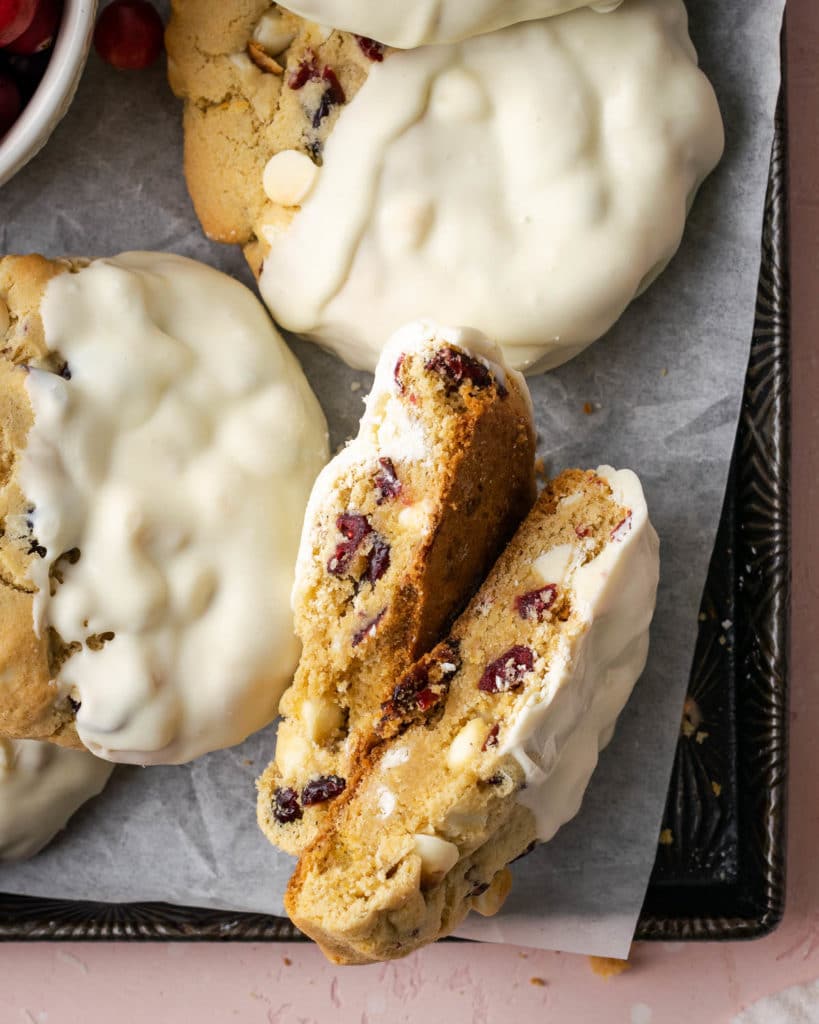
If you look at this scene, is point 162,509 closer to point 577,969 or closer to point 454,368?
point 454,368

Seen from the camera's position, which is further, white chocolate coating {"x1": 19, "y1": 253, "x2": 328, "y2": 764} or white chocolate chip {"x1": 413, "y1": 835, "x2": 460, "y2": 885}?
white chocolate coating {"x1": 19, "y1": 253, "x2": 328, "y2": 764}

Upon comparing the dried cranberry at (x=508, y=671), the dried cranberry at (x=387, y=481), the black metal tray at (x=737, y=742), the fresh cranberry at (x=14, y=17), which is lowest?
the black metal tray at (x=737, y=742)

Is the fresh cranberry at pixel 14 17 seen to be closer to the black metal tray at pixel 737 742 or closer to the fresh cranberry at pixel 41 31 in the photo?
the fresh cranberry at pixel 41 31

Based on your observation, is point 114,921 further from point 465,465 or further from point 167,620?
point 465,465

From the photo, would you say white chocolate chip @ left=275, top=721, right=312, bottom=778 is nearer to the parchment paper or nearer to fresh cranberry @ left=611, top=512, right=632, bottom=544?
the parchment paper

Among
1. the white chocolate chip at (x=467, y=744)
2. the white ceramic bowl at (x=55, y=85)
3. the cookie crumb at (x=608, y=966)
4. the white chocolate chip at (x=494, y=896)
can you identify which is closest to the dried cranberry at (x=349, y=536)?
the white chocolate chip at (x=467, y=744)

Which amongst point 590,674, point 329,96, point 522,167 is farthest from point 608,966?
point 329,96

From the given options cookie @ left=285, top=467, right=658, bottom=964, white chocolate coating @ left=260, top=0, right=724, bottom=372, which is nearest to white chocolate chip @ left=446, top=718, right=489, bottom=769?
cookie @ left=285, top=467, right=658, bottom=964
